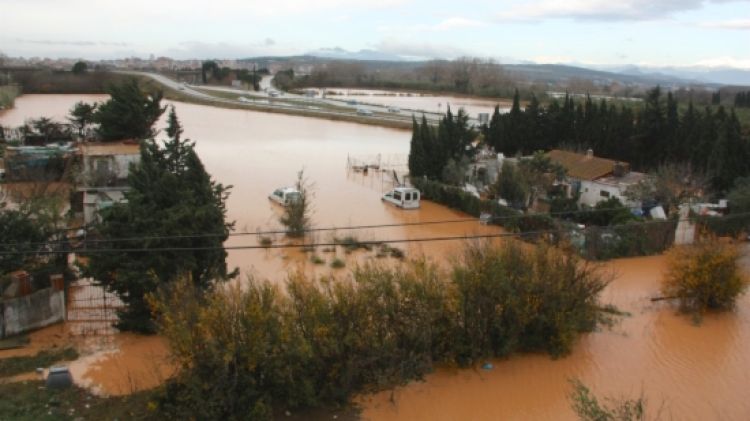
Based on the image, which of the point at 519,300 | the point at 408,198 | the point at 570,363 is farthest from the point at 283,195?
the point at 570,363

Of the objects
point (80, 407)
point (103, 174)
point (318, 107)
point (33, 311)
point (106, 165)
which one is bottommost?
point (80, 407)

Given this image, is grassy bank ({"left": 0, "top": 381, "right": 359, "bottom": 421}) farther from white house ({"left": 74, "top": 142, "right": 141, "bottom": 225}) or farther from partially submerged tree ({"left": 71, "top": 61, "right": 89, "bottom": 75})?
partially submerged tree ({"left": 71, "top": 61, "right": 89, "bottom": 75})

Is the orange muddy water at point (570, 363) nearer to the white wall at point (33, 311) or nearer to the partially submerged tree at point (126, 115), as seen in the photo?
the white wall at point (33, 311)

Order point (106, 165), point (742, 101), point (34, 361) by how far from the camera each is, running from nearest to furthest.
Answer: point (34, 361) → point (106, 165) → point (742, 101)

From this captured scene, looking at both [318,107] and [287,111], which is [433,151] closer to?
[287,111]

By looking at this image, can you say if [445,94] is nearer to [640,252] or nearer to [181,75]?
[181,75]

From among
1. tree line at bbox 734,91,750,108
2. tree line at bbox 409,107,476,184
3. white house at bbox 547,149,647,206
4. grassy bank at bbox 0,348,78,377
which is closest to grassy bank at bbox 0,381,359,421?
grassy bank at bbox 0,348,78,377

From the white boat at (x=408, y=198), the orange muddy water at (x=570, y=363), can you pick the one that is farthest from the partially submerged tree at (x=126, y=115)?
the white boat at (x=408, y=198)
